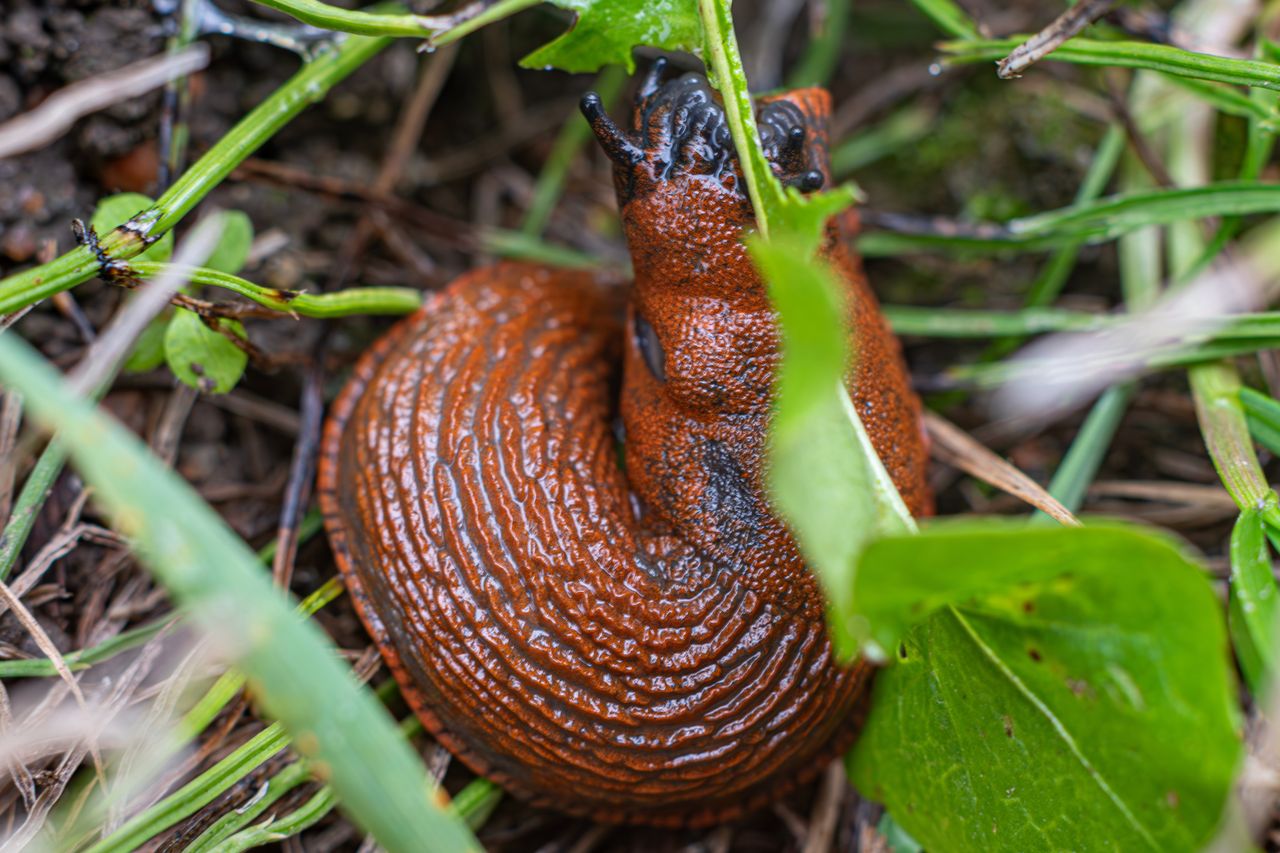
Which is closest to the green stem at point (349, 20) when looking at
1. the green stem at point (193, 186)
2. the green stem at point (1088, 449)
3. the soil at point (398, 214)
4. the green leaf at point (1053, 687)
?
the green stem at point (193, 186)

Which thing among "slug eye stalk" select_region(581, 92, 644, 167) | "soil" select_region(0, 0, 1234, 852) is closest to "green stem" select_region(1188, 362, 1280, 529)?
"soil" select_region(0, 0, 1234, 852)

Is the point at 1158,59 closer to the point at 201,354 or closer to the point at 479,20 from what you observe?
the point at 479,20

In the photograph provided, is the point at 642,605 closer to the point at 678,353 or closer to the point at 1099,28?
the point at 678,353

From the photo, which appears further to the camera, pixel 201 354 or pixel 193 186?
pixel 201 354

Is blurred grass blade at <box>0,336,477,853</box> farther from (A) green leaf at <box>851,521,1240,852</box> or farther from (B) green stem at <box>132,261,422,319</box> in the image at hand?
(A) green leaf at <box>851,521,1240,852</box>

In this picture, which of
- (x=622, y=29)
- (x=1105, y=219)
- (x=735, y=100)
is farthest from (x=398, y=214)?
(x=1105, y=219)

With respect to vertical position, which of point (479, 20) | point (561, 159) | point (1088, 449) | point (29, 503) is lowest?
point (1088, 449)
